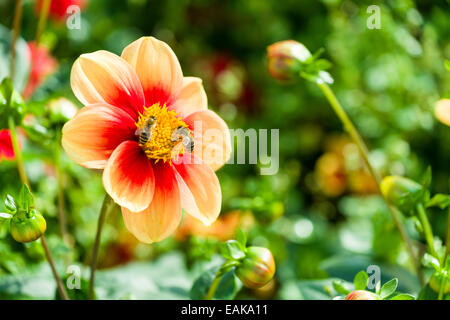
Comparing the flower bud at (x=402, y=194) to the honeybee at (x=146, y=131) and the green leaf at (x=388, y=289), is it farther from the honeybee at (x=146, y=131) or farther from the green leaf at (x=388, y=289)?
the honeybee at (x=146, y=131)

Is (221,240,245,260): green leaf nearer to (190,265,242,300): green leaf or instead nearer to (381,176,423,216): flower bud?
(190,265,242,300): green leaf

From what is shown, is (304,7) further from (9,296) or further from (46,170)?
(9,296)

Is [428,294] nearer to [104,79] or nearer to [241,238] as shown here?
[241,238]

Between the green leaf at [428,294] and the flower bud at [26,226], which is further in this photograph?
the green leaf at [428,294]

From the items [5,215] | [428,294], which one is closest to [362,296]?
[428,294]

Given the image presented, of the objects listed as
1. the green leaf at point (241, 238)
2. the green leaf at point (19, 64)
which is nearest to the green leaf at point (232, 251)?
the green leaf at point (241, 238)
